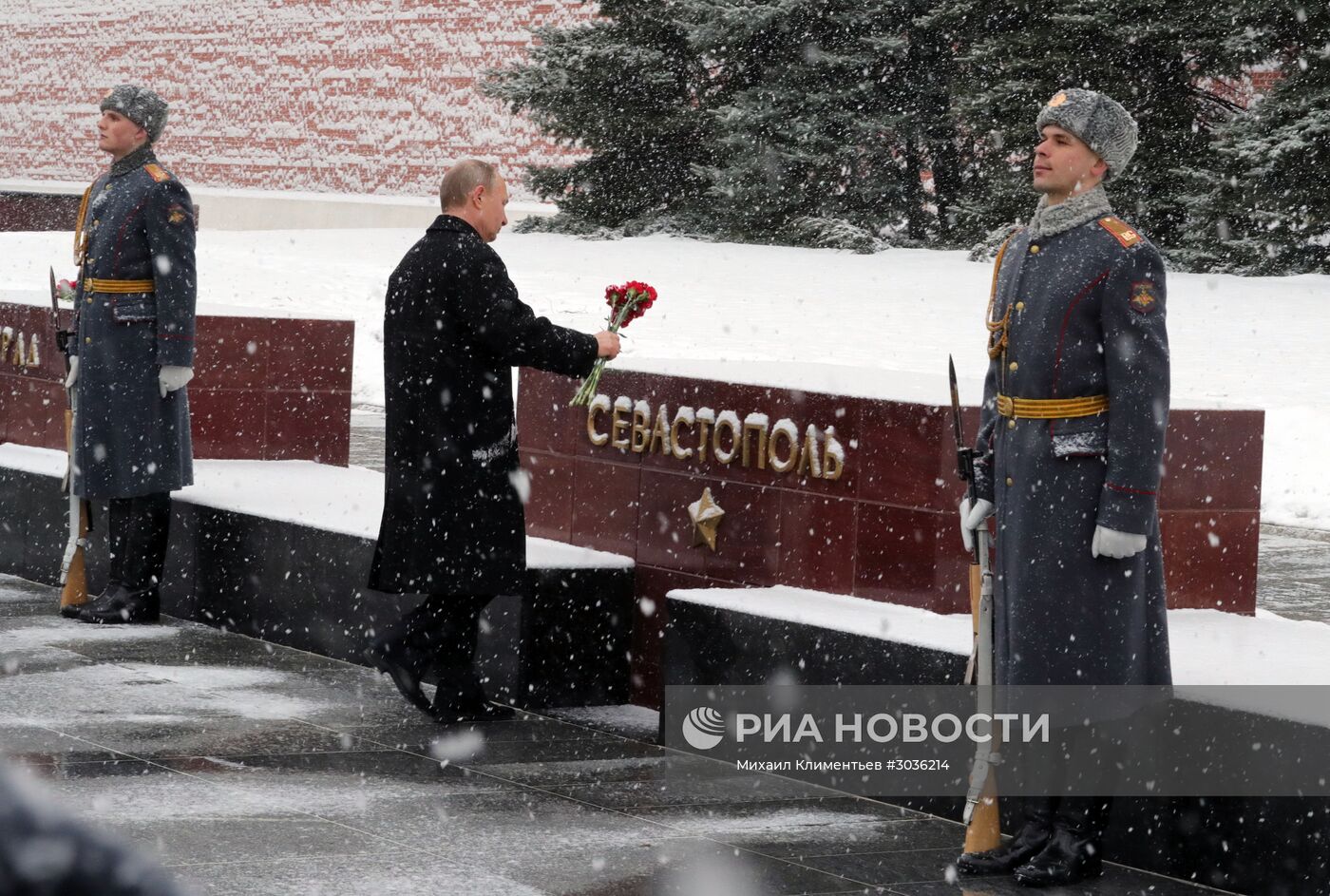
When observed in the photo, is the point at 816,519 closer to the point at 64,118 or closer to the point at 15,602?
the point at 15,602

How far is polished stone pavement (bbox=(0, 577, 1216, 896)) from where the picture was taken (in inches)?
152

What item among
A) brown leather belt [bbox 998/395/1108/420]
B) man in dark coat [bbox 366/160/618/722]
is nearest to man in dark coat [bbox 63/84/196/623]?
man in dark coat [bbox 366/160/618/722]

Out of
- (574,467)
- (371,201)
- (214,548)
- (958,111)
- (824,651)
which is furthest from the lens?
(371,201)

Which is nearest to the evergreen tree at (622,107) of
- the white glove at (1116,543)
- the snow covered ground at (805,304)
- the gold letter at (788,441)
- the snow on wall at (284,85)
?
the snow covered ground at (805,304)

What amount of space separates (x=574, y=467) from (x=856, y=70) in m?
18.1

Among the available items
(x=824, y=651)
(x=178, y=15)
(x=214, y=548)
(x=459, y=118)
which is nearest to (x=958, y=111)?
(x=459, y=118)

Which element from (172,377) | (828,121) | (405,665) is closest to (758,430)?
(405,665)

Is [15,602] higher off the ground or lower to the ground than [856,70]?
lower

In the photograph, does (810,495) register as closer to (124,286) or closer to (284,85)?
(124,286)

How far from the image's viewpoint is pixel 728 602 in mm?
5090

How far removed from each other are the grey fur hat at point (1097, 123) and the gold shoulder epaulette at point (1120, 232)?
12 centimetres

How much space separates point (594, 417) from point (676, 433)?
1.40 ft

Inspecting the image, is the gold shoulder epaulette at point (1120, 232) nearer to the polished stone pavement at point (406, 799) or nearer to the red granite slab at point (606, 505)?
the polished stone pavement at point (406, 799)

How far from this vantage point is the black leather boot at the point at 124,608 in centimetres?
676
